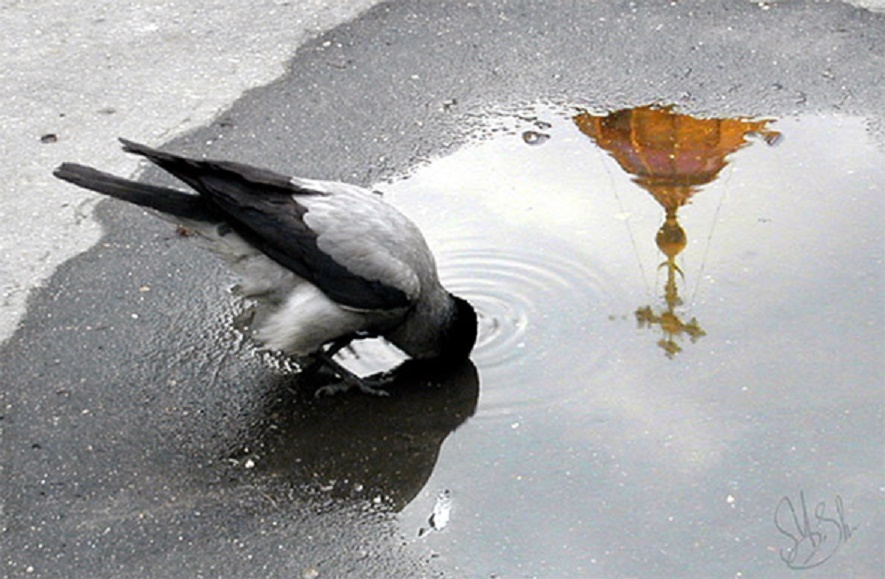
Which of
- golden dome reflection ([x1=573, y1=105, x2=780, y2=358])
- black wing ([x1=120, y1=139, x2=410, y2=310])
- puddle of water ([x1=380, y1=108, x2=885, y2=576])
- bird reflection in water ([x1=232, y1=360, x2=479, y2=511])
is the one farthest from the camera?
golden dome reflection ([x1=573, y1=105, x2=780, y2=358])

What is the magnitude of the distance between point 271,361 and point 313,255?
1.75 feet

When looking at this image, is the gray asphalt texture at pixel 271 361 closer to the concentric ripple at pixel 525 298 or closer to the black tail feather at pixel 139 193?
the concentric ripple at pixel 525 298

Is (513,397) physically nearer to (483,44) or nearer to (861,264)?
(861,264)

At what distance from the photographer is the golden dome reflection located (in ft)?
18.6

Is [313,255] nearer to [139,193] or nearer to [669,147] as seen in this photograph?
[139,193]

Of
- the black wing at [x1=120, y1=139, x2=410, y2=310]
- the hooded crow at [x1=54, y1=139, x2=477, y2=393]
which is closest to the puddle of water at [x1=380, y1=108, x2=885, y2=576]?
the hooded crow at [x1=54, y1=139, x2=477, y2=393]

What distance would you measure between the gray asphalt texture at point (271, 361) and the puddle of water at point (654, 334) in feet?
0.59

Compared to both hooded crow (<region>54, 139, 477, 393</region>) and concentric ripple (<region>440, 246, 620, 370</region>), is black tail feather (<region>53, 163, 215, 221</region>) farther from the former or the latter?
concentric ripple (<region>440, 246, 620, 370</region>)

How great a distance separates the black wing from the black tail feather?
0.20ft

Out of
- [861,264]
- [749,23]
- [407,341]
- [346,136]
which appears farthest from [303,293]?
[749,23]

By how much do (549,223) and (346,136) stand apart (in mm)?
1256

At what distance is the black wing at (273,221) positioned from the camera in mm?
4734

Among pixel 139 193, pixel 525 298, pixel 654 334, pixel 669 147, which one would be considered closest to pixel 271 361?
pixel 139 193

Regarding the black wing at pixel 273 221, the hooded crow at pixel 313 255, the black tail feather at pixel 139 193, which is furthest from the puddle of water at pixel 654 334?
the black tail feather at pixel 139 193
